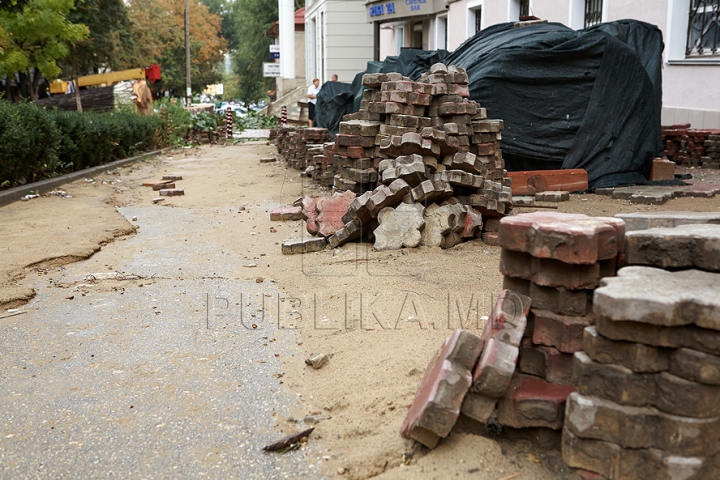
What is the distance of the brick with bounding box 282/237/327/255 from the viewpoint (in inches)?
274

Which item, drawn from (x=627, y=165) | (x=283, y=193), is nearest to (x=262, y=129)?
(x=283, y=193)

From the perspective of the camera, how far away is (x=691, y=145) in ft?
40.5

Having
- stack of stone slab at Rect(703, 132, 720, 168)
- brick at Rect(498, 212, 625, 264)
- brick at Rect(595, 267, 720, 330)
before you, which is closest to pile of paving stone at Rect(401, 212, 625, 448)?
brick at Rect(498, 212, 625, 264)

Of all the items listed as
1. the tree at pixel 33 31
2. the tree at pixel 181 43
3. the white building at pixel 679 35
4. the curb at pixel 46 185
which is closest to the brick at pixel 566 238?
the curb at pixel 46 185

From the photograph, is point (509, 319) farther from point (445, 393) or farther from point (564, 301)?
point (445, 393)

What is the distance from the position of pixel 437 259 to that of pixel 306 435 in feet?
10.8

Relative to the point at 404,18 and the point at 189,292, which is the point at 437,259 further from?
the point at 404,18

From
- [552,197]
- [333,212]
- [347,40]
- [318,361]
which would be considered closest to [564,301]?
[318,361]

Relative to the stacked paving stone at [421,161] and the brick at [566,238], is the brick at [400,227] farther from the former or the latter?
the brick at [566,238]

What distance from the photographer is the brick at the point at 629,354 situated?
2465mm

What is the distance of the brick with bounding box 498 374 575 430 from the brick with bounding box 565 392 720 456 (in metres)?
0.20

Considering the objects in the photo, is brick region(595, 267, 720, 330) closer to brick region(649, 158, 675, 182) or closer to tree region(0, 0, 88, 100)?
brick region(649, 158, 675, 182)

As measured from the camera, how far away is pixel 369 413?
344cm

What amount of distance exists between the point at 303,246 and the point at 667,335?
4865 mm
